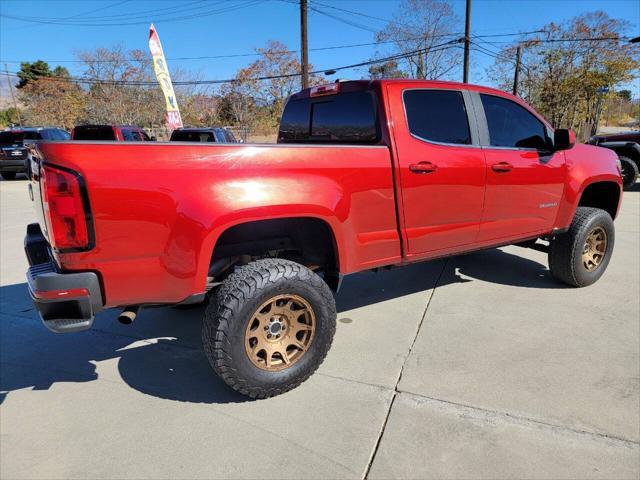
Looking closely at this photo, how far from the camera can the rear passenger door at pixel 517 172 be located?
12.3ft

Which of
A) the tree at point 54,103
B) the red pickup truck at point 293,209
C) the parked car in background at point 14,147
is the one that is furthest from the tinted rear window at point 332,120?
the tree at point 54,103

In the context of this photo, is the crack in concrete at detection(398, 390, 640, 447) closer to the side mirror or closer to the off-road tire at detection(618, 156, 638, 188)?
the side mirror

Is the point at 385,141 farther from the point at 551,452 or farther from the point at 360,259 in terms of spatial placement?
the point at 551,452

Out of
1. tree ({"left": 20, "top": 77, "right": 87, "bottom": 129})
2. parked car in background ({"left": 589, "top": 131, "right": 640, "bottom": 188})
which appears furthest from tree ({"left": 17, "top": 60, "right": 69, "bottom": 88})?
parked car in background ({"left": 589, "top": 131, "right": 640, "bottom": 188})

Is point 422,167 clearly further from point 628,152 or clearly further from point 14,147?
point 14,147

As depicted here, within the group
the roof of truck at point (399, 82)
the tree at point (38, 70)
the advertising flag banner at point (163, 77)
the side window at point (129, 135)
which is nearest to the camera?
the roof of truck at point (399, 82)

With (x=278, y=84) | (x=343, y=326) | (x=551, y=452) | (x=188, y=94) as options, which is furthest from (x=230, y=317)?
(x=188, y=94)

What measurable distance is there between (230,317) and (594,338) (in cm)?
287

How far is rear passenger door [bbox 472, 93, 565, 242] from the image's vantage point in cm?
375

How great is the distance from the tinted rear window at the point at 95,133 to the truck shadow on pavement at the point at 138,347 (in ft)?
23.4

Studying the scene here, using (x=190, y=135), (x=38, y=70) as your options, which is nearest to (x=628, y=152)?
(x=190, y=135)

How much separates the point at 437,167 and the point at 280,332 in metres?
1.64

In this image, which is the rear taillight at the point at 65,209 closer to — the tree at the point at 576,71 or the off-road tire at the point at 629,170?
the off-road tire at the point at 629,170

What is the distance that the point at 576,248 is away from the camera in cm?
444
